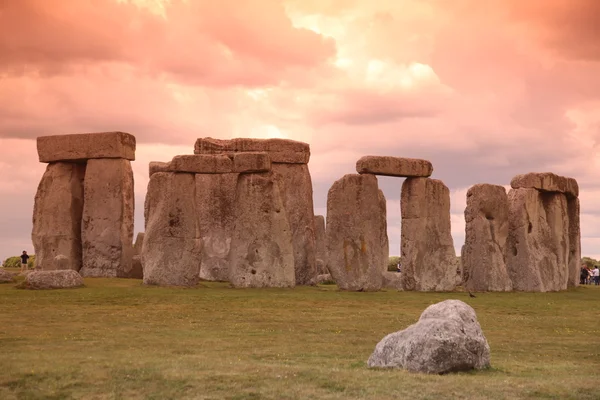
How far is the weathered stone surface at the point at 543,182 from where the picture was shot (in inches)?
1367

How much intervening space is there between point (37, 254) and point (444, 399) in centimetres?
2576

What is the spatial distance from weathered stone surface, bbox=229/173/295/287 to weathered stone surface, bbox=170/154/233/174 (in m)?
0.77

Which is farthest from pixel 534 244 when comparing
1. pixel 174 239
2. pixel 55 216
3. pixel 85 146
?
pixel 55 216

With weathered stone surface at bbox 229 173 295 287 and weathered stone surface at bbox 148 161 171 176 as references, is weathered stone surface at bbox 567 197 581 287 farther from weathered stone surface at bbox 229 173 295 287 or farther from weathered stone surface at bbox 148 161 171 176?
weathered stone surface at bbox 148 161 171 176

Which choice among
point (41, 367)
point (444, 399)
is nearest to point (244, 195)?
point (41, 367)

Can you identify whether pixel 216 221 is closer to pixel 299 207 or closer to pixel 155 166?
pixel 299 207

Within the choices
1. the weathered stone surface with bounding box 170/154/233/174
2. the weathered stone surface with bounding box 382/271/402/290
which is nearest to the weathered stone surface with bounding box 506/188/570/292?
the weathered stone surface with bounding box 382/271/402/290

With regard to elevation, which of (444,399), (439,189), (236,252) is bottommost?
(444,399)

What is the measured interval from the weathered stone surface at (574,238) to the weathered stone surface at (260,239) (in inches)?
542

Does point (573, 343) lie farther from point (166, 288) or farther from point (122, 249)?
point (122, 249)

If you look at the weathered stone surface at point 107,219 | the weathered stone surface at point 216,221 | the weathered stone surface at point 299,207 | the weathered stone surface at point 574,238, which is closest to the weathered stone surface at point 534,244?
the weathered stone surface at point 574,238

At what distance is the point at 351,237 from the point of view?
1201 inches

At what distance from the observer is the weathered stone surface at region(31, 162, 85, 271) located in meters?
35.7

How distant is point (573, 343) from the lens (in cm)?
1930
